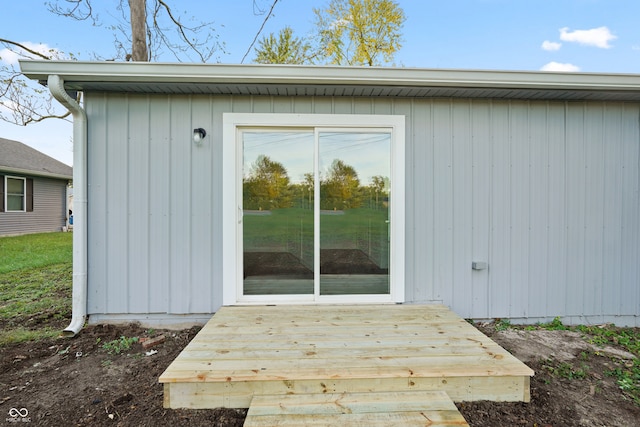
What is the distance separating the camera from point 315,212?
3016 mm

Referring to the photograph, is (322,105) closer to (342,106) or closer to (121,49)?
(342,106)

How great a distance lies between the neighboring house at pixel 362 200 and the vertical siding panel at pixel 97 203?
1 centimetres

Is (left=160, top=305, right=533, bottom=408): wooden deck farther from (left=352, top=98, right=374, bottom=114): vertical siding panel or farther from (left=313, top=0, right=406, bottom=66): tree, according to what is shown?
(left=313, top=0, right=406, bottom=66): tree

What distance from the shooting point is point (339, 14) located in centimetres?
927

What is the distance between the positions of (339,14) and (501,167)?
856 centimetres

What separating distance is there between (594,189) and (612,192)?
19 cm

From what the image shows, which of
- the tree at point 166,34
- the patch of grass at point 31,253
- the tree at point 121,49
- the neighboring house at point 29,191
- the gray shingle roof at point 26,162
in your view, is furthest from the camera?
the gray shingle roof at point 26,162

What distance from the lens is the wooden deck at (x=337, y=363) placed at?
5.81ft

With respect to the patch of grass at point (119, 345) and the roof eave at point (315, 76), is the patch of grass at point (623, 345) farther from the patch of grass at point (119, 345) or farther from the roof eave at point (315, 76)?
the patch of grass at point (119, 345)

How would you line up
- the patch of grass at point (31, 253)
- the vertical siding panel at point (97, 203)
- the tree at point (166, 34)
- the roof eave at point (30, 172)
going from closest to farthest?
1. the vertical siding panel at point (97, 203)
2. the patch of grass at point (31, 253)
3. the tree at point (166, 34)
4. the roof eave at point (30, 172)

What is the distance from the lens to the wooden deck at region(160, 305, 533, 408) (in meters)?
1.77

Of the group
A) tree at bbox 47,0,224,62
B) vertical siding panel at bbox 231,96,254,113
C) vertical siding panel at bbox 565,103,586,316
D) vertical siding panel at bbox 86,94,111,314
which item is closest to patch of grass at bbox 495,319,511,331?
vertical siding panel at bbox 565,103,586,316

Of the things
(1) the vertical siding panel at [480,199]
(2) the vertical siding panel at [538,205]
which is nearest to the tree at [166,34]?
(1) the vertical siding panel at [480,199]

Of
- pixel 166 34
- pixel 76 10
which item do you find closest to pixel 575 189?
pixel 166 34
